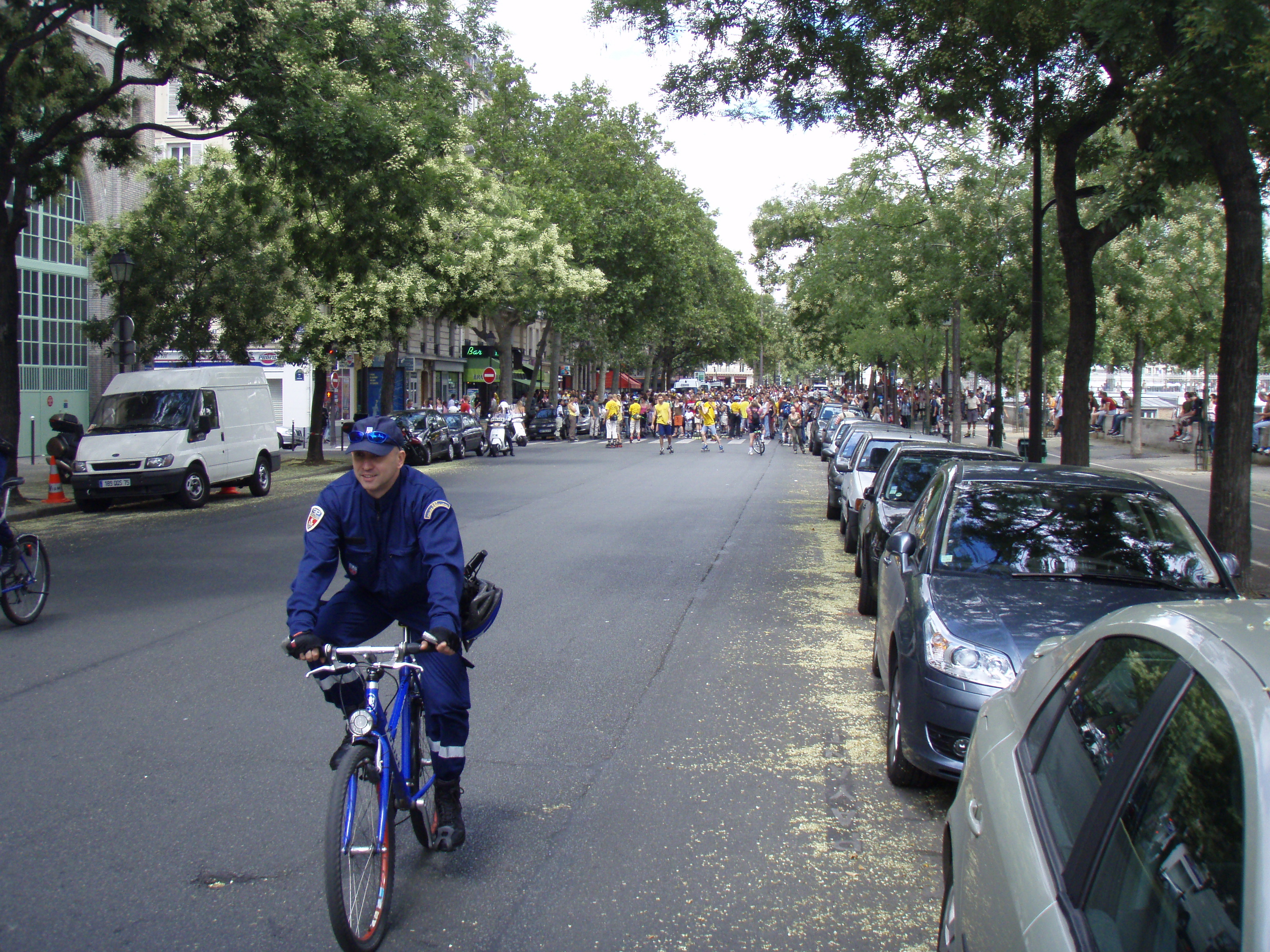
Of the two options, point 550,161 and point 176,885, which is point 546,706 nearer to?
point 176,885

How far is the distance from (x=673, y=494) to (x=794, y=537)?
6136 mm

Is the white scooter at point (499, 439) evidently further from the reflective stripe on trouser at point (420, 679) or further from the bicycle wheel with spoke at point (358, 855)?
the bicycle wheel with spoke at point (358, 855)

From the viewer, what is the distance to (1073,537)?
6289 mm

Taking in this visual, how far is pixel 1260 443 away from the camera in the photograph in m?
31.0

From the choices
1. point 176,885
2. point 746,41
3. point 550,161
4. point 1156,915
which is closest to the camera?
point 1156,915

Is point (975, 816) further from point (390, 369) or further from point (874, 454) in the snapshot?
point (390, 369)

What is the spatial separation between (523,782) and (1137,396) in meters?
30.9

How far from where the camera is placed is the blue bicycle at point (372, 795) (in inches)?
136

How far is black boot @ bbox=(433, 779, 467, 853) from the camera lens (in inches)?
172

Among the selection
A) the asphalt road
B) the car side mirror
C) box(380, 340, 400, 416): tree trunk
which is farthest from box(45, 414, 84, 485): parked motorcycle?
the car side mirror

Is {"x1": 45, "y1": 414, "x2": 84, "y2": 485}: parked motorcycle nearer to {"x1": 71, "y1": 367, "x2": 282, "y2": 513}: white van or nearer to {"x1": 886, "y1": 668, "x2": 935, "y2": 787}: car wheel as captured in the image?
{"x1": 71, "y1": 367, "x2": 282, "y2": 513}: white van

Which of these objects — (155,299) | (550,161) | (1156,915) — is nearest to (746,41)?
(1156,915)

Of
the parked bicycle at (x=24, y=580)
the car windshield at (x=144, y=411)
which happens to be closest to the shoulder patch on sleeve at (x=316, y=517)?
the parked bicycle at (x=24, y=580)

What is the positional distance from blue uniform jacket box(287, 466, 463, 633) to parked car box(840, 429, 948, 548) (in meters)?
8.63
